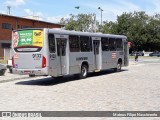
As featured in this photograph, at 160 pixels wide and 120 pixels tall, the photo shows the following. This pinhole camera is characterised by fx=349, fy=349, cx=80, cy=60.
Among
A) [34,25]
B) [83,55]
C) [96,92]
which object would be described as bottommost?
[96,92]

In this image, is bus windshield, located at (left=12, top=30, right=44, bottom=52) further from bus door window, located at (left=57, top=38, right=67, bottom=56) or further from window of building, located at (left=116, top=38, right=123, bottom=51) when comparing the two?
window of building, located at (left=116, top=38, right=123, bottom=51)

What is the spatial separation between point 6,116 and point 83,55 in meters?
12.8

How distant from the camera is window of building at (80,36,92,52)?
72.0ft

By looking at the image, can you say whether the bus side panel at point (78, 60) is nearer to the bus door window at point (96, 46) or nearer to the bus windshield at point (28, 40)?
the bus door window at point (96, 46)

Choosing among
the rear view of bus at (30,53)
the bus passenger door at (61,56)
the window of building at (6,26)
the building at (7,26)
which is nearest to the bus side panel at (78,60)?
the bus passenger door at (61,56)

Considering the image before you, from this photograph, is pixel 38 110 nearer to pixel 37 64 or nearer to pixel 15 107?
pixel 15 107

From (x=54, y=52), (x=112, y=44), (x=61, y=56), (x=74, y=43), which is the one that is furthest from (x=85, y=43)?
(x=112, y=44)

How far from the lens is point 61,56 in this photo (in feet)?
63.4

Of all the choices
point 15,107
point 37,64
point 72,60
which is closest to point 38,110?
point 15,107

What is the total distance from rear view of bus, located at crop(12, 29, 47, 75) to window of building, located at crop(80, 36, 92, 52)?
435 cm

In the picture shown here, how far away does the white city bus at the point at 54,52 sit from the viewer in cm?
1802

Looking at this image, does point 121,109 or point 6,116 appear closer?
point 6,116

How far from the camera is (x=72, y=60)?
67.2 ft

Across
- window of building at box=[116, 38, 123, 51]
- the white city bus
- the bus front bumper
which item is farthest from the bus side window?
window of building at box=[116, 38, 123, 51]
